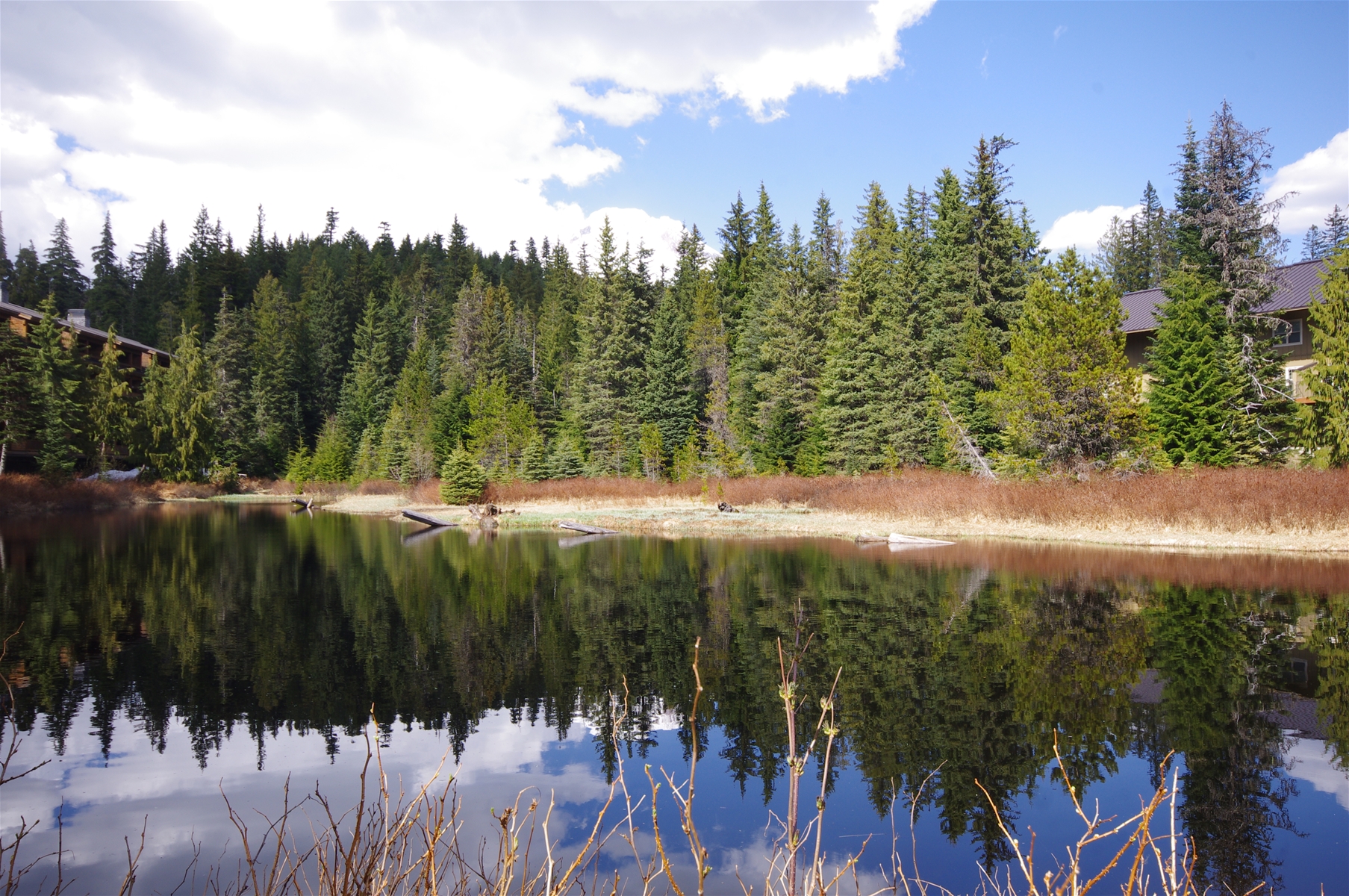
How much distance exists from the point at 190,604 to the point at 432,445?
141 feet

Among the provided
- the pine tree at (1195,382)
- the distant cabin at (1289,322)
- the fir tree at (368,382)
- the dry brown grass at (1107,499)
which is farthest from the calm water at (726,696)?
the fir tree at (368,382)

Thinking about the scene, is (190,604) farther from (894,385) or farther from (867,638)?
(894,385)

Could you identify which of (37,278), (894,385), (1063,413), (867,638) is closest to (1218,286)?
(1063,413)

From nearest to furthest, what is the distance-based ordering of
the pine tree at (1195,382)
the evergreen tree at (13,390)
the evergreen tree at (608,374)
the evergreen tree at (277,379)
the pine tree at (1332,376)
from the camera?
1. the pine tree at (1332,376)
2. the pine tree at (1195,382)
3. the evergreen tree at (13,390)
4. the evergreen tree at (608,374)
5. the evergreen tree at (277,379)

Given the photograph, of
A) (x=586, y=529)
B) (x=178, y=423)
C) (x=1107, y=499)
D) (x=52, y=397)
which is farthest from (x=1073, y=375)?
(x=178, y=423)

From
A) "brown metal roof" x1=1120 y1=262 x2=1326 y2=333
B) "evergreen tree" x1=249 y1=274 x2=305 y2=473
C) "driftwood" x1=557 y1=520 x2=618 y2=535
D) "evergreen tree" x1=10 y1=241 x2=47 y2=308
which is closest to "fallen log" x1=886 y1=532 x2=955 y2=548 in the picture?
"driftwood" x1=557 y1=520 x2=618 y2=535

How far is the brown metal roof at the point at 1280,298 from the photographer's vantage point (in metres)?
32.8

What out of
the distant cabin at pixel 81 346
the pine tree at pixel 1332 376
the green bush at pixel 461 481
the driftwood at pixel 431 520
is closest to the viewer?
the pine tree at pixel 1332 376

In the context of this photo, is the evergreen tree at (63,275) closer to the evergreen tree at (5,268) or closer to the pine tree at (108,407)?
the evergreen tree at (5,268)

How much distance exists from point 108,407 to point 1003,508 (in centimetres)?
5347

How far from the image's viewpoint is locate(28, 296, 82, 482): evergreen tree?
40500mm

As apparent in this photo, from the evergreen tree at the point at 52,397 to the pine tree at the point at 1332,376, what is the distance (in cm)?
5405

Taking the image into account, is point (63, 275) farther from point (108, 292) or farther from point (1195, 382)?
point (1195, 382)

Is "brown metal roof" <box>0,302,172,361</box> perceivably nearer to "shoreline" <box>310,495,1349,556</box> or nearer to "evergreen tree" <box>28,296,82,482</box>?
"evergreen tree" <box>28,296,82,482</box>
